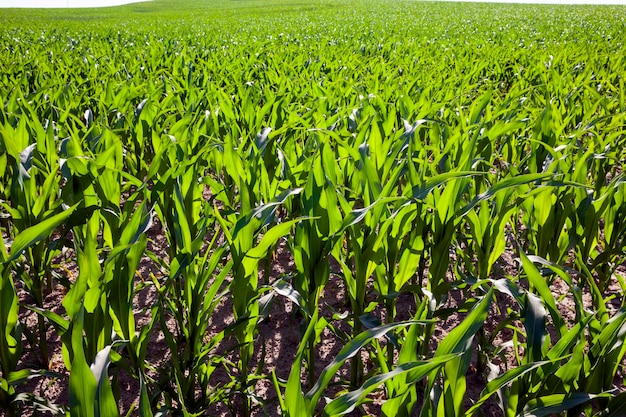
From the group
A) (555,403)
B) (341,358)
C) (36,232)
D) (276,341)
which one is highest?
(36,232)

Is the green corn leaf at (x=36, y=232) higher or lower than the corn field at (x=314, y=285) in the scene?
higher

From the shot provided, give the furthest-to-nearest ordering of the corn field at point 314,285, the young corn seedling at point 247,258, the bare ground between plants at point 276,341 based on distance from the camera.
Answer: the bare ground between plants at point 276,341, the young corn seedling at point 247,258, the corn field at point 314,285

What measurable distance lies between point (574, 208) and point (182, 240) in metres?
1.22

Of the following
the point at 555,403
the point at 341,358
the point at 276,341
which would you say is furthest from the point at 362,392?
the point at 276,341

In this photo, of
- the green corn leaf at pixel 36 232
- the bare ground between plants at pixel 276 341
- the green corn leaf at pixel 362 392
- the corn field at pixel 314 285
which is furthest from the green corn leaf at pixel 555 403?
the green corn leaf at pixel 36 232

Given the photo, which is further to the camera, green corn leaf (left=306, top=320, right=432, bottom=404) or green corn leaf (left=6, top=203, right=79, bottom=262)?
green corn leaf (left=6, top=203, right=79, bottom=262)

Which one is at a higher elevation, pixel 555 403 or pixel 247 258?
pixel 247 258

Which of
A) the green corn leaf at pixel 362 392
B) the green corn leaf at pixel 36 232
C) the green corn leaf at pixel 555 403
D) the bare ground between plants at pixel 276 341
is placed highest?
the green corn leaf at pixel 36 232

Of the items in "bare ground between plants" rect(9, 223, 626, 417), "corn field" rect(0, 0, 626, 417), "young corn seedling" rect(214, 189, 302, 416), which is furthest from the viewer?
"bare ground between plants" rect(9, 223, 626, 417)

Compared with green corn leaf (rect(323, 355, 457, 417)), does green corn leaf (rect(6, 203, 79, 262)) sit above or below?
above

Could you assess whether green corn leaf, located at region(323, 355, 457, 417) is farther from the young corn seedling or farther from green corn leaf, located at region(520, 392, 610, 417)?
the young corn seedling

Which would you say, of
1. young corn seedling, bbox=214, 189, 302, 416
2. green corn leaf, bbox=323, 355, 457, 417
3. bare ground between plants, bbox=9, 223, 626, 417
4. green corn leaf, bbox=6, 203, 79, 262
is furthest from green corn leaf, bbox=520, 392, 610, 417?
green corn leaf, bbox=6, 203, 79, 262

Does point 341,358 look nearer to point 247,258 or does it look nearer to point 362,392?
point 362,392

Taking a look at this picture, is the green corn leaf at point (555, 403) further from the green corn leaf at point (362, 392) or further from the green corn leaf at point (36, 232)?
the green corn leaf at point (36, 232)
